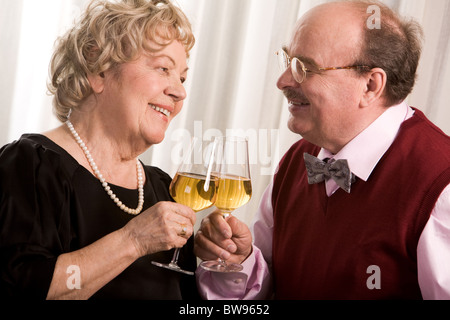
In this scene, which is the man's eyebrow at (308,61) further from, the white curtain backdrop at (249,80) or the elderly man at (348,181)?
the white curtain backdrop at (249,80)

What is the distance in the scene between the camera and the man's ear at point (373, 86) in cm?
173

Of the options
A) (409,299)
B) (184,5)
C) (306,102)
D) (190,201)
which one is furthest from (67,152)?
(184,5)

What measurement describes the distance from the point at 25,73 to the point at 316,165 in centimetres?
154

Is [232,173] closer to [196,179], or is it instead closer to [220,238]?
[196,179]

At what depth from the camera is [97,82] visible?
1.58 metres

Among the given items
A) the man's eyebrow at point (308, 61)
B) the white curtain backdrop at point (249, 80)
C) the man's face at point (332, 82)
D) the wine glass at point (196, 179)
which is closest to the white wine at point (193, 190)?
the wine glass at point (196, 179)

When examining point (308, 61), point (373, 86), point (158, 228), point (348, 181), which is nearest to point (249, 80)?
point (308, 61)

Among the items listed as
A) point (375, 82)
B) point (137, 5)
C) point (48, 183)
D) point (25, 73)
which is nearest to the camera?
point (48, 183)

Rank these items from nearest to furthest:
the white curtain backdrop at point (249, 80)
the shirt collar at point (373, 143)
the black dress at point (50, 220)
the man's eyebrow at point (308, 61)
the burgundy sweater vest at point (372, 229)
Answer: the black dress at point (50, 220), the burgundy sweater vest at point (372, 229), the shirt collar at point (373, 143), the man's eyebrow at point (308, 61), the white curtain backdrop at point (249, 80)

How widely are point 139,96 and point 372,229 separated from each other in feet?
2.68

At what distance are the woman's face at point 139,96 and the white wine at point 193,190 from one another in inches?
9.1

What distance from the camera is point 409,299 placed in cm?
155

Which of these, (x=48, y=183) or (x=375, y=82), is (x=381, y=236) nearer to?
(x=375, y=82)

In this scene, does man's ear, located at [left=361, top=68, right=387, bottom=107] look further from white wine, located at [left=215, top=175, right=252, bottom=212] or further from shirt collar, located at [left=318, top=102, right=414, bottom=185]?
white wine, located at [left=215, top=175, right=252, bottom=212]
